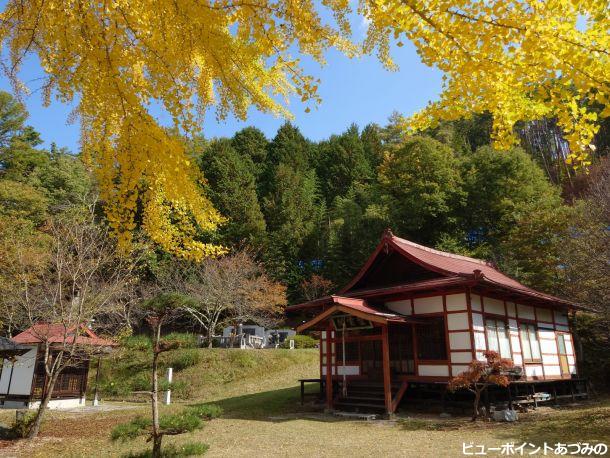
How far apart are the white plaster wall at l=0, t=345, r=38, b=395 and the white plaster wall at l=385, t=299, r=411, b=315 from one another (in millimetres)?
13232

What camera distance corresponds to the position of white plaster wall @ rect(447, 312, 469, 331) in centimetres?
1151

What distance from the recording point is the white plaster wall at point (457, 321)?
11.5 metres

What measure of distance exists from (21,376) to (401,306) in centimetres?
1456

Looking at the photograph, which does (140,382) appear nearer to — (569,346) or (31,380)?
(31,380)

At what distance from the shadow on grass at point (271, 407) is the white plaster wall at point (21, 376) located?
23.4 feet

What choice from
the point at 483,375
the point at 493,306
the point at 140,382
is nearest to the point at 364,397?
the point at 483,375

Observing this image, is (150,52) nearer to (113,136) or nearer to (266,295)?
(113,136)

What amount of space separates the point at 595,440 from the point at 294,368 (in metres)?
15.3

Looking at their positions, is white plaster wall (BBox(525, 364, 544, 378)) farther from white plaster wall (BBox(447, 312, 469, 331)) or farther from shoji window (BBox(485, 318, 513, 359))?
white plaster wall (BBox(447, 312, 469, 331))

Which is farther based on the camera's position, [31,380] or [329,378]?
[31,380]

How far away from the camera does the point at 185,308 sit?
958 inches

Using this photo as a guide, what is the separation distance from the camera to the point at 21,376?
16.1m

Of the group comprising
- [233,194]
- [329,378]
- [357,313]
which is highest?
[233,194]

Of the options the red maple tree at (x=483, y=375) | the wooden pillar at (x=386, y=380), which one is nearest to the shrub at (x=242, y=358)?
the wooden pillar at (x=386, y=380)
